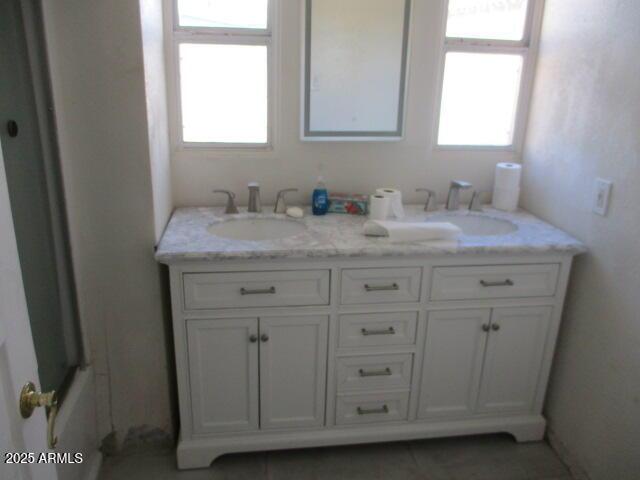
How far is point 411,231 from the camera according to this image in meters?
1.81

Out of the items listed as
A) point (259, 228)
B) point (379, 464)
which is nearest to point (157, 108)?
point (259, 228)

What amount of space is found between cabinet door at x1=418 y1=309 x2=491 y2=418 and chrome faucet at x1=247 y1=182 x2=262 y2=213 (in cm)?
81

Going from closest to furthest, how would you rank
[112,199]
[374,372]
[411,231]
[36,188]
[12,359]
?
[12,359] < [36,188] < [112,199] < [411,231] < [374,372]

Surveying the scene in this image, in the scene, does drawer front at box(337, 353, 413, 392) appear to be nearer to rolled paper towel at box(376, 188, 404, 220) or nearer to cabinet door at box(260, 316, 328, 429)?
cabinet door at box(260, 316, 328, 429)

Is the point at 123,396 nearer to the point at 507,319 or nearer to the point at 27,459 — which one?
the point at 27,459

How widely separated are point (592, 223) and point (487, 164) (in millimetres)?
602

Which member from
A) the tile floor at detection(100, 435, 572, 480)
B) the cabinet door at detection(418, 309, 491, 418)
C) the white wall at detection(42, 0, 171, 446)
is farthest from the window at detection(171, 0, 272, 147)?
the tile floor at detection(100, 435, 572, 480)

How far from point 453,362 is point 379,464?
482 mm

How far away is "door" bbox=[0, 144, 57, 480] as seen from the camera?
81cm

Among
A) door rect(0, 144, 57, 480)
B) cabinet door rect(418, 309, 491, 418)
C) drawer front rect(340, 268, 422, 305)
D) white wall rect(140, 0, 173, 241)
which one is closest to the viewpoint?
door rect(0, 144, 57, 480)

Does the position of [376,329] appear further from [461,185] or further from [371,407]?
[461,185]

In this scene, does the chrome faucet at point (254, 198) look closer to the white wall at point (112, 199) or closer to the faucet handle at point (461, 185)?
the white wall at point (112, 199)

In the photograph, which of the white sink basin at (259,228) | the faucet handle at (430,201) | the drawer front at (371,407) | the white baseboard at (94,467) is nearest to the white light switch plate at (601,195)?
the faucet handle at (430,201)

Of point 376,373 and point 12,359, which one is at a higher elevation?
point 12,359
